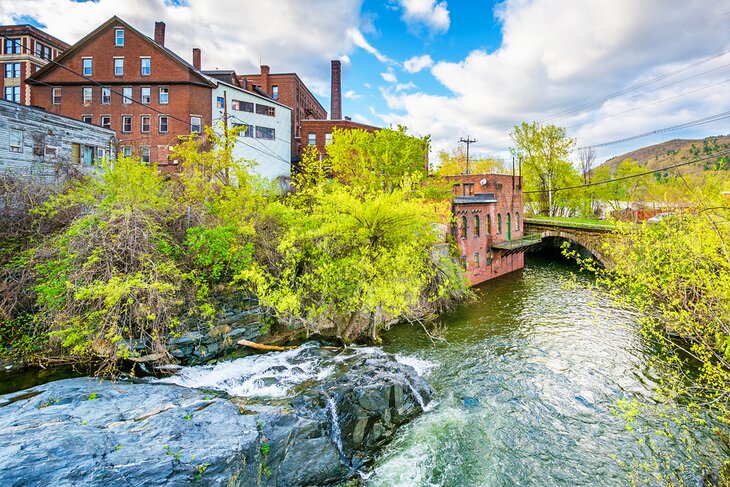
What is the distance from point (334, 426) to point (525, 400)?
19.8 ft

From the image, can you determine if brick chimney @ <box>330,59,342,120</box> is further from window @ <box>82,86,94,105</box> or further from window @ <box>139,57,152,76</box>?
window @ <box>82,86,94,105</box>

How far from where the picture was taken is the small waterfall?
8008 millimetres

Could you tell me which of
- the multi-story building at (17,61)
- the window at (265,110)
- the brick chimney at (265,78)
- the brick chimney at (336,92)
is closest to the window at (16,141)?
the window at (265,110)

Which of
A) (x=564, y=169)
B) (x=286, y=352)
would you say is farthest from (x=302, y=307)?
(x=564, y=169)

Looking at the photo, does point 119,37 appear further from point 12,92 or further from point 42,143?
point 12,92

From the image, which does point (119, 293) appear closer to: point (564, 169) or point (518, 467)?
point (518, 467)

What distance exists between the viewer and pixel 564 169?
40906mm

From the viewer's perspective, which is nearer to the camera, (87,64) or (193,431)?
(193,431)

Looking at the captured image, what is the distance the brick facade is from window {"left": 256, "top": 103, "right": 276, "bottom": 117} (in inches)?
717

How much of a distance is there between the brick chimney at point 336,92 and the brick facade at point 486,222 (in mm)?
17884

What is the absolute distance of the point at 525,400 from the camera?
10.4 meters

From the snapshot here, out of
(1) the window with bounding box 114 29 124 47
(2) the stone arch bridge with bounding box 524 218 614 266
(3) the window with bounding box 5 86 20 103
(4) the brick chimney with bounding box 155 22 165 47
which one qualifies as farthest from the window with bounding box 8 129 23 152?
(2) the stone arch bridge with bounding box 524 218 614 266

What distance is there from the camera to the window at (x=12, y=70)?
39.2 meters

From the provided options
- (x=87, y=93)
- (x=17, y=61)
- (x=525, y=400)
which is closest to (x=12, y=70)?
(x=17, y=61)
